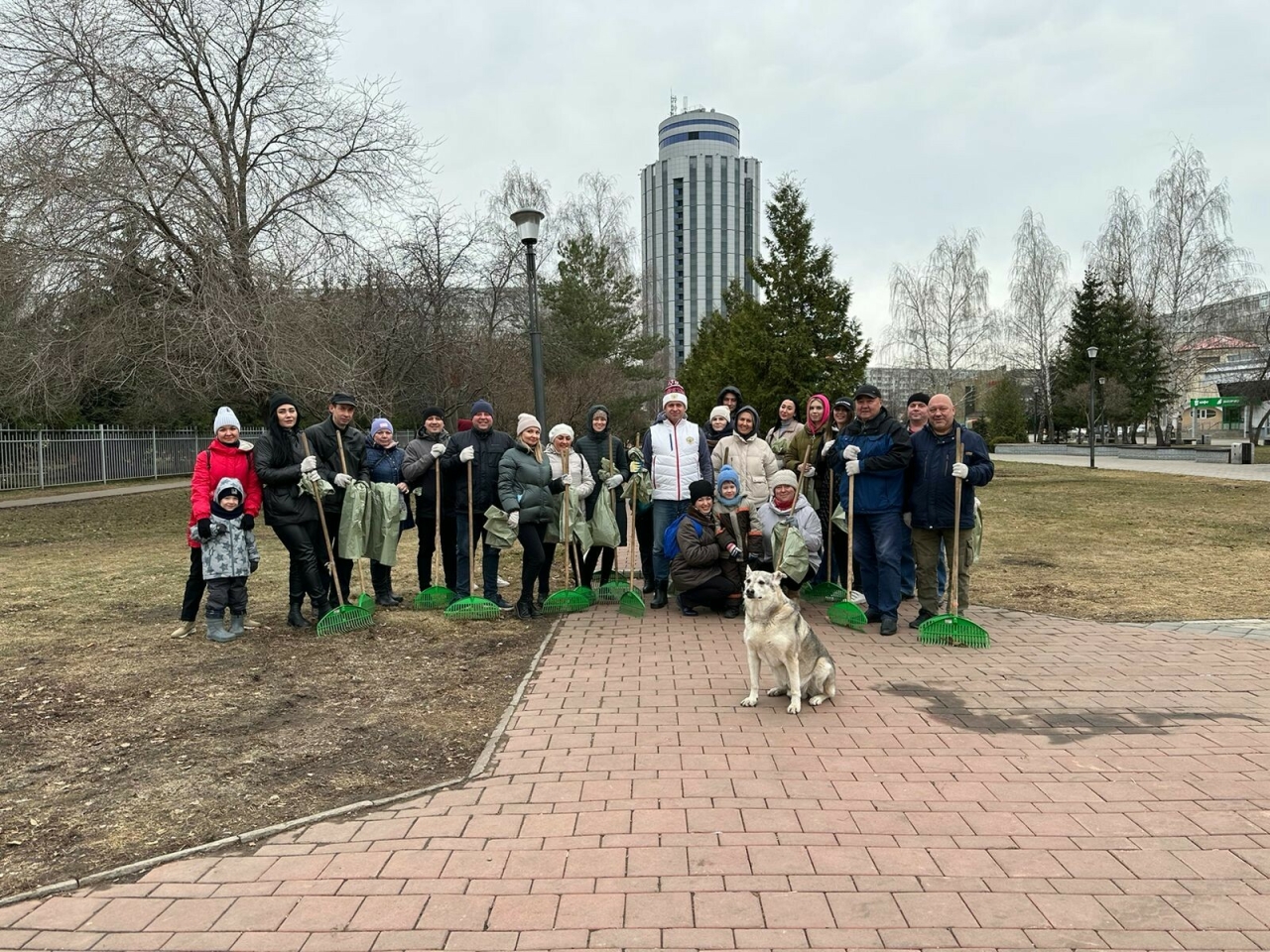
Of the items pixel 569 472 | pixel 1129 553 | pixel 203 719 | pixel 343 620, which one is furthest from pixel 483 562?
pixel 1129 553

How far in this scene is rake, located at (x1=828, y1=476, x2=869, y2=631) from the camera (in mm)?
6906

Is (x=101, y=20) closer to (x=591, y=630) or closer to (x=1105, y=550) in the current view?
(x=591, y=630)

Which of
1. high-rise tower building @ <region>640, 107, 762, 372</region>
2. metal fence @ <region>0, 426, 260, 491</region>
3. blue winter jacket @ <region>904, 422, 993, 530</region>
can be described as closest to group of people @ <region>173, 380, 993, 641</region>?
blue winter jacket @ <region>904, 422, 993, 530</region>

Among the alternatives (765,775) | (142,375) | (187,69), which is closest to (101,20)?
(187,69)

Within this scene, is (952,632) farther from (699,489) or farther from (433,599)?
(433,599)

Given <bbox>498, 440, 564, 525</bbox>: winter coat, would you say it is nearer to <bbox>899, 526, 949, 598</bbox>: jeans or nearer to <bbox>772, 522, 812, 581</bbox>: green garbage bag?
<bbox>772, 522, 812, 581</bbox>: green garbage bag

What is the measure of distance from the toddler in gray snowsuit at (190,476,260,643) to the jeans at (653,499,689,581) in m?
3.39

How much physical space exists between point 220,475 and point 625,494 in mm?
3533

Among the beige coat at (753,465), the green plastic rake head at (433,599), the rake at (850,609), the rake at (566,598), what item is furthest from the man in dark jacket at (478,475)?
the rake at (850,609)

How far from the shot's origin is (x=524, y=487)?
24.5 ft

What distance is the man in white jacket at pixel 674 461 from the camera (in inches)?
302

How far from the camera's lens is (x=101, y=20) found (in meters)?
14.0

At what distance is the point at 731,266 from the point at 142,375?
103802 mm

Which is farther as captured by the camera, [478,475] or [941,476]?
[478,475]
